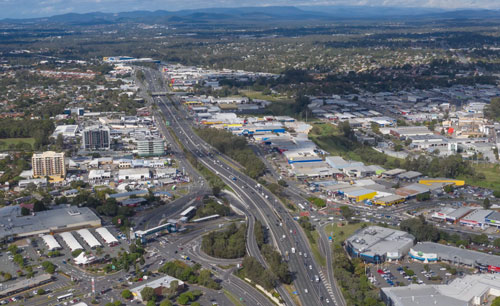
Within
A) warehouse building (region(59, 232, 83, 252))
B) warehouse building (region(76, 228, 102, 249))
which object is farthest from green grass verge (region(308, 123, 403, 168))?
warehouse building (region(59, 232, 83, 252))

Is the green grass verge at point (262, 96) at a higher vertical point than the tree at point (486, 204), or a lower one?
lower

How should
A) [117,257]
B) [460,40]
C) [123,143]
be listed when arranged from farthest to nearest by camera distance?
[460,40] → [123,143] → [117,257]

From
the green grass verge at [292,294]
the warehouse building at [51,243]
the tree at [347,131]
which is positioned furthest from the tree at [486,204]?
the warehouse building at [51,243]

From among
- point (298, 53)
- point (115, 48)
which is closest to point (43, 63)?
point (115, 48)

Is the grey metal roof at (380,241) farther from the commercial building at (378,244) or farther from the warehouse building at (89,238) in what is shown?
the warehouse building at (89,238)

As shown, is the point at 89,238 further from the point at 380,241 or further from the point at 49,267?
the point at 380,241

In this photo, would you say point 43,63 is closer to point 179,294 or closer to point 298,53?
point 298,53

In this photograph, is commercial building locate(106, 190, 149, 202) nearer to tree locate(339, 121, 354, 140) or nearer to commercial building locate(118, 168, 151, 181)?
commercial building locate(118, 168, 151, 181)
